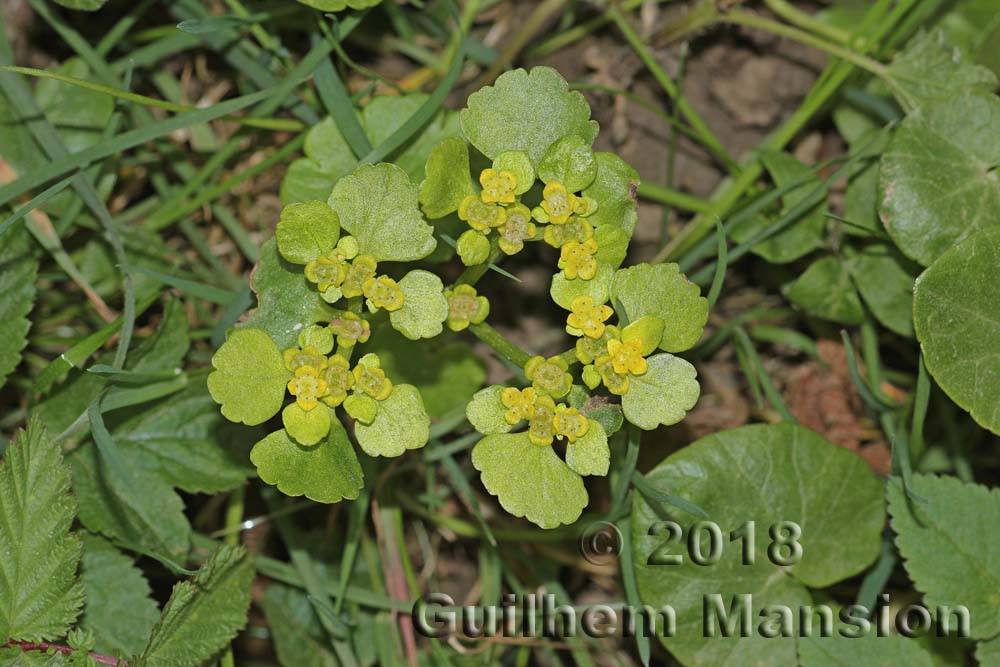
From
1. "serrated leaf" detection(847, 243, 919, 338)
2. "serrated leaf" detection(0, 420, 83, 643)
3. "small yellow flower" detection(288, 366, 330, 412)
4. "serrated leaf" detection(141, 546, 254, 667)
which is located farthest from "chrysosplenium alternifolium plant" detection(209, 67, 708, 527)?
"serrated leaf" detection(847, 243, 919, 338)

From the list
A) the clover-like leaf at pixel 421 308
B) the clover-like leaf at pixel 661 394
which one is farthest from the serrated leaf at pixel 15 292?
the clover-like leaf at pixel 661 394

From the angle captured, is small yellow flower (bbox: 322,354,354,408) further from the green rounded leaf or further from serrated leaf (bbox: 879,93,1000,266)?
serrated leaf (bbox: 879,93,1000,266)

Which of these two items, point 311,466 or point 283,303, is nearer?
point 311,466

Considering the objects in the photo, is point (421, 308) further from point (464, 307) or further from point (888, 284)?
point (888, 284)

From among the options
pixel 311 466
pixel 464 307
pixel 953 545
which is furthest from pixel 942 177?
pixel 311 466

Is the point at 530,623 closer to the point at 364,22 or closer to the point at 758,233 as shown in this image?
the point at 758,233

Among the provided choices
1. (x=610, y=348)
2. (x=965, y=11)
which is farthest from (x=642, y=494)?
(x=965, y=11)
